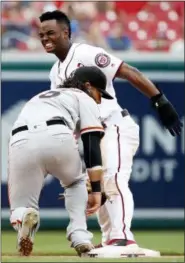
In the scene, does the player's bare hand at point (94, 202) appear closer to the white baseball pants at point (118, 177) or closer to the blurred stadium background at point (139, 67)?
Answer: the white baseball pants at point (118, 177)

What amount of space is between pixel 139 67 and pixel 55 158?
548 centimetres

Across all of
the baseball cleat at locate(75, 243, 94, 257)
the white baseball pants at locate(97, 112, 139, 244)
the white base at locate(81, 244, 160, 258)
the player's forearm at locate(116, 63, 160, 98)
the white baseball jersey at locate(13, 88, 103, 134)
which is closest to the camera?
the white baseball jersey at locate(13, 88, 103, 134)

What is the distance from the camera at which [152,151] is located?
472 inches

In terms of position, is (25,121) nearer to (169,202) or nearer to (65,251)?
(65,251)

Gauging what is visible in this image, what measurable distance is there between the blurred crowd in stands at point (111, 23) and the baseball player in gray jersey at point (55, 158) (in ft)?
17.9

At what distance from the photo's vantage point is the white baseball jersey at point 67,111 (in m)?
6.65

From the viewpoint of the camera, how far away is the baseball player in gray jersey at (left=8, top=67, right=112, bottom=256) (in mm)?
6559

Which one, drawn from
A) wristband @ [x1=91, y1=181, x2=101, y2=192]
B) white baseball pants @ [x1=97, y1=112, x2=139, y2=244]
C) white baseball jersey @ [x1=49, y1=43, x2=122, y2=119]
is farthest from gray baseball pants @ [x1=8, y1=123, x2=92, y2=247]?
white baseball jersey @ [x1=49, y1=43, x2=122, y2=119]

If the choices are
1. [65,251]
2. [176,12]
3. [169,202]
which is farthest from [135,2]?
[65,251]

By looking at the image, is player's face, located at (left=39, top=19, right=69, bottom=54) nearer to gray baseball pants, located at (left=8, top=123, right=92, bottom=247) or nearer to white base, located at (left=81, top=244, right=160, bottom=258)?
gray baseball pants, located at (left=8, top=123, right=92, bottom=247)

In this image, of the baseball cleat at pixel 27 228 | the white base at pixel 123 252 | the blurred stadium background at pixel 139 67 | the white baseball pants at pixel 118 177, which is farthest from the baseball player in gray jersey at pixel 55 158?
the blurred stadium background at pixel 139 67

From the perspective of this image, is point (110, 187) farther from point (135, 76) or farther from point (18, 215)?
point (18, 215)

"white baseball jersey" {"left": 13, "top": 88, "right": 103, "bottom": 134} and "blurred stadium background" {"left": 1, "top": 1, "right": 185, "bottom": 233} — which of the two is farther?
"blurred stadium background" {"left": 1, "top": 1, "right": 185, "bottom": 233}

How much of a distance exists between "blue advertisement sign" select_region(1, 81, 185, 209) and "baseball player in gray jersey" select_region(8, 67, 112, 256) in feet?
16.7
